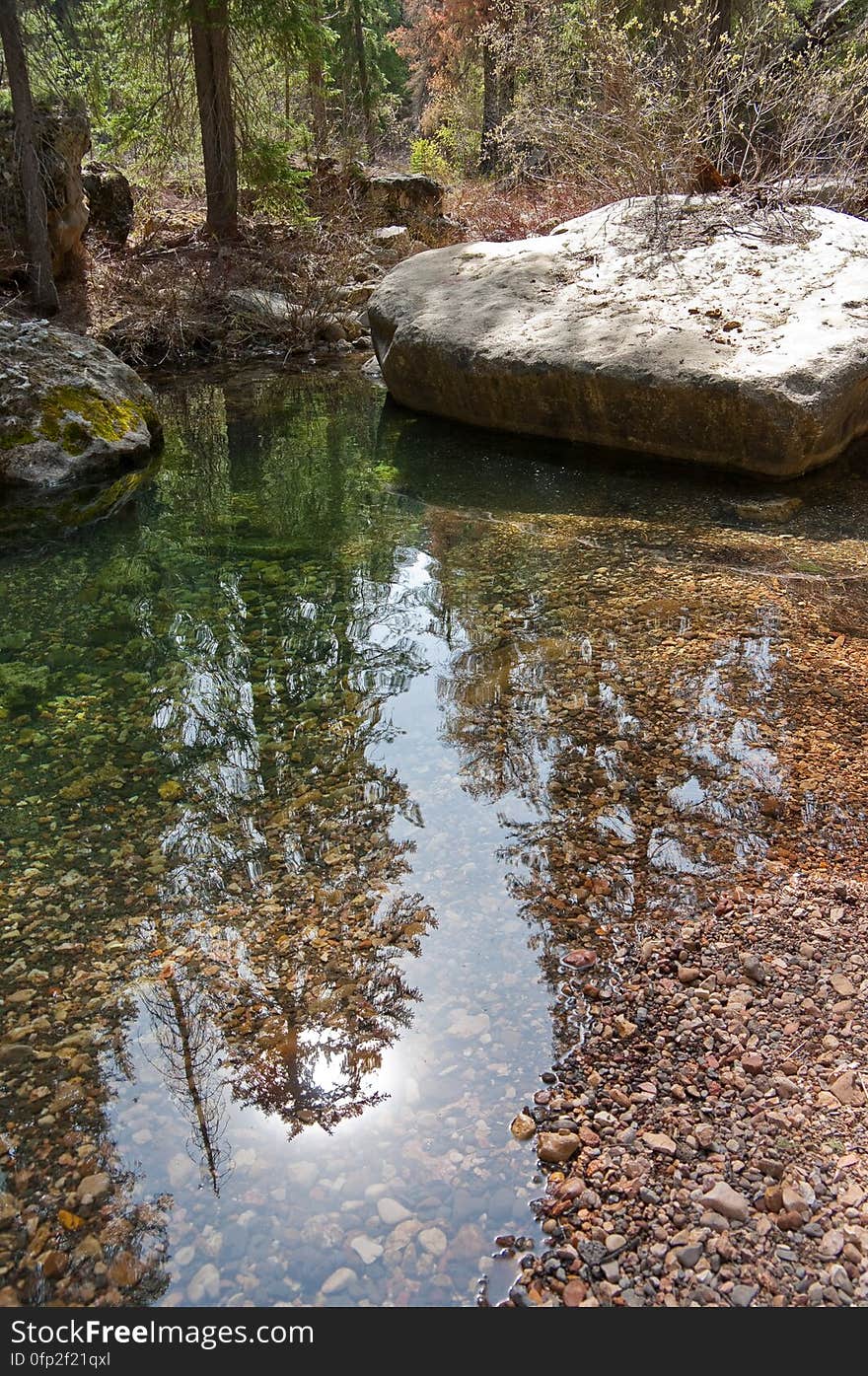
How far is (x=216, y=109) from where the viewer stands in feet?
43.4

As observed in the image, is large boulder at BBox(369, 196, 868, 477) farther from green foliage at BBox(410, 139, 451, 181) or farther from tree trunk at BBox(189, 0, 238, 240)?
green foliage at BBox(410, 139, 451, 181)

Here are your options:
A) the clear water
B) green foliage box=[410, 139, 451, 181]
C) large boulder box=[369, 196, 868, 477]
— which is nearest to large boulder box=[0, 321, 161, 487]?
the clear water

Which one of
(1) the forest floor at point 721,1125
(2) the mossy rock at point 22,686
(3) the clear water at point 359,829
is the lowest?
(2) the mossy rock at point 22,686

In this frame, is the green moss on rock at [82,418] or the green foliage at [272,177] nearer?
the green moss on rock at [82,418]

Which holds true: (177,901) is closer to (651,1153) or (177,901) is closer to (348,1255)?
(348,1255)

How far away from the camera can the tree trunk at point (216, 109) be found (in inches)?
490

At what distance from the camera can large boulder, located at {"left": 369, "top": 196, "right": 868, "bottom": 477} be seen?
656 cm

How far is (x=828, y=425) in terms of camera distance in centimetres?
648

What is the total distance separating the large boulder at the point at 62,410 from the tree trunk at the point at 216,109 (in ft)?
22.1

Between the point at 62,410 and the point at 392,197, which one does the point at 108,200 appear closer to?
the point at 392,197

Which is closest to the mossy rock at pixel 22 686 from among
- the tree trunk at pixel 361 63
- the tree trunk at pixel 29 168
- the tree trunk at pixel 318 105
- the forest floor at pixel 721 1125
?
the forest floor at pixel 721 1125

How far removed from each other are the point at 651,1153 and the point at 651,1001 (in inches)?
20.5

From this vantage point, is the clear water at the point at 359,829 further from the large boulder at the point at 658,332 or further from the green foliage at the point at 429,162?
the green foliage at the point at 429,162

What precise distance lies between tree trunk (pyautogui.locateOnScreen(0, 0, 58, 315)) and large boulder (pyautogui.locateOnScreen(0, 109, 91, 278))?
0.27 meters
